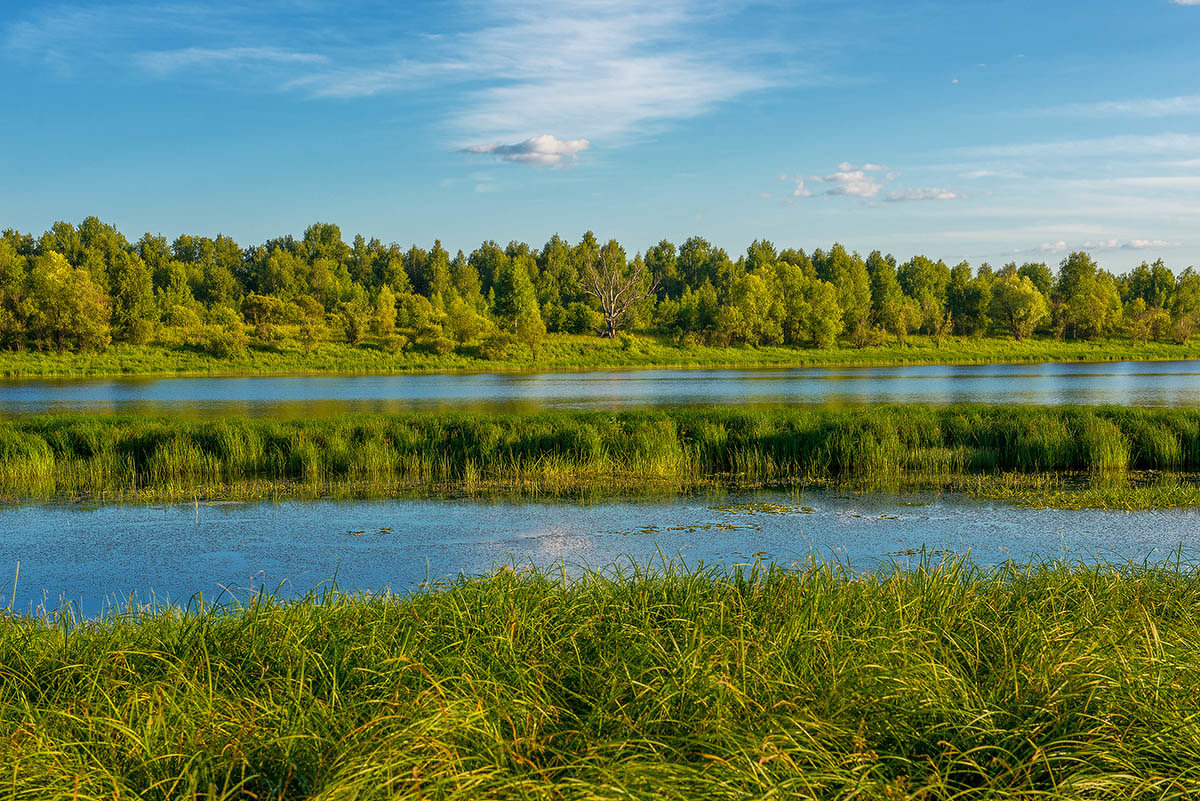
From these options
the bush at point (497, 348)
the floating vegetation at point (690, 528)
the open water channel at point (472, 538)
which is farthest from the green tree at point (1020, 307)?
the floating vegetation at point (690, 528)

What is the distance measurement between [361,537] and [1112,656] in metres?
9.54

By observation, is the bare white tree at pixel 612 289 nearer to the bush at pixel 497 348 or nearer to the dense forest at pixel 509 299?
the dense forest at pixel 509 299

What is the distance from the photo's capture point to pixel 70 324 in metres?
62.1

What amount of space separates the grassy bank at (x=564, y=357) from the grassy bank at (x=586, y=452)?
43721 mm

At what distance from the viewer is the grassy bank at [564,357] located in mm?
60406

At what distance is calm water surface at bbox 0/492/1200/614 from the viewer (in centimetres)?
1023

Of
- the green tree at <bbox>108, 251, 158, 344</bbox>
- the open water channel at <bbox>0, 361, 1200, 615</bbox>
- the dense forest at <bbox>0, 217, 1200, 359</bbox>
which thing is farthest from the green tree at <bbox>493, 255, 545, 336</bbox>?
the open water channel at <bbox>0, 361, 1200, 615</bbox>

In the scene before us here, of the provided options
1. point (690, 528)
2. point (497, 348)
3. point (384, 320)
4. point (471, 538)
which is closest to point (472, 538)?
point (471, 538)

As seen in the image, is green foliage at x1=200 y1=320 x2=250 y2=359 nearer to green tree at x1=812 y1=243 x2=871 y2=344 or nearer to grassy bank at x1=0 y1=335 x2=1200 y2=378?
grassy bank at x1=0 y1=335 x2=1200 y2=378

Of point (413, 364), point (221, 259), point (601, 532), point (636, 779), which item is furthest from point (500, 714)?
point (221, 259)

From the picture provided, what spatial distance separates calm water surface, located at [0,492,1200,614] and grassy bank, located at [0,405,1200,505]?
1.94m

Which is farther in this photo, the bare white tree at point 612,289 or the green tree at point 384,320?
the bare white tree at point 612,289

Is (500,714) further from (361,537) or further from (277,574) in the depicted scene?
(361,537)

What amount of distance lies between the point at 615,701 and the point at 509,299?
7951cm
